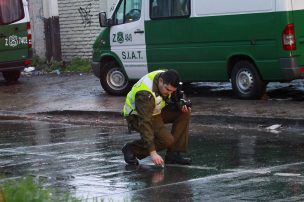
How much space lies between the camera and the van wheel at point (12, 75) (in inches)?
840

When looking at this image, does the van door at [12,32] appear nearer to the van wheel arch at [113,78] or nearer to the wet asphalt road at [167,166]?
the wet asphalt road at [167,166]

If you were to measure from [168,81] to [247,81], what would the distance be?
5940 mm

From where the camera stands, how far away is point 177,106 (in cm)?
902

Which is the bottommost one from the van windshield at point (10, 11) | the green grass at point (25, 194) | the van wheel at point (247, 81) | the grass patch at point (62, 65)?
the grass patch at point (62, 65)

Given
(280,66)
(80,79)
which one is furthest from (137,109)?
(80,79)

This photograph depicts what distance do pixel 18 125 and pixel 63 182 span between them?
586 centimetres

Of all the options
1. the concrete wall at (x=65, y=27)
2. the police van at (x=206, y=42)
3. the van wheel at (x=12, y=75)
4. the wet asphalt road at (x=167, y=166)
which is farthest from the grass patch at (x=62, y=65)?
the wet asphalt road at (x=167, y=166)

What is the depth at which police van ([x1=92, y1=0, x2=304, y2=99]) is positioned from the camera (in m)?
13.5

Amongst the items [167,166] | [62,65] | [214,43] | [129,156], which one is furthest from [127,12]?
[62,65]

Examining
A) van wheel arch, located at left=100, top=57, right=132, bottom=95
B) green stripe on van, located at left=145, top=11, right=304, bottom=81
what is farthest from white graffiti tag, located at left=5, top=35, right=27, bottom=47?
green stripe on van, located at left=145, top=11, right=304, bottom=81

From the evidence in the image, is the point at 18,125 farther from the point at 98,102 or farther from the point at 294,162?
the point at 294,162

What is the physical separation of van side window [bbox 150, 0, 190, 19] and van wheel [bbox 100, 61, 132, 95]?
5.17 feet

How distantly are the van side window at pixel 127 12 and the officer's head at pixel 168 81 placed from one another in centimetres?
734

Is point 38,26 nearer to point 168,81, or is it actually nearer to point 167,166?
point 167,166
